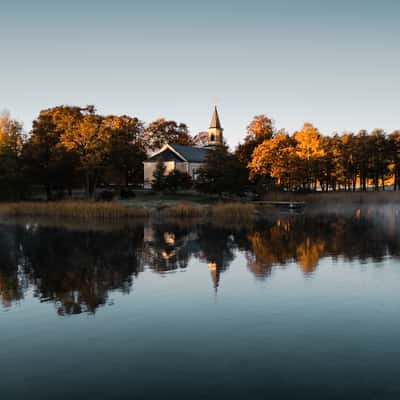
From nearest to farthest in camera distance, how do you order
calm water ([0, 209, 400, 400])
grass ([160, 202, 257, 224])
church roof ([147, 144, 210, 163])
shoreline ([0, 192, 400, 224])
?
calm water ([0, 209, 400, 400]), grass ([160, 202, 257, 224]), shoreline ([0, 192, 400, 224]), church roof ([147, 144, 210, 163])

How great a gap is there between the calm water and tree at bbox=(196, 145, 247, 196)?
32.9 metres

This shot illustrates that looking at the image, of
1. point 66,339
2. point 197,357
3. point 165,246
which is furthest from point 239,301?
point 165,246

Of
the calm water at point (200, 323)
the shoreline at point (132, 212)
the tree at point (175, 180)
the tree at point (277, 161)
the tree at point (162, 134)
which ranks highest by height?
the tree at point (162, 134)

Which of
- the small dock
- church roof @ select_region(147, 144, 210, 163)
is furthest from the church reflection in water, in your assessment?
church roof @ select_region(147, 144, 210, 163)

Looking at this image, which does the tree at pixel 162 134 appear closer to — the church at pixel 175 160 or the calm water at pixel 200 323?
the church at pixel 175 160

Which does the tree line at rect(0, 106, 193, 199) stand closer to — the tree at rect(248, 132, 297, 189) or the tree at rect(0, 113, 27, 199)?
the tree at rect(0, 113, 27, 199)

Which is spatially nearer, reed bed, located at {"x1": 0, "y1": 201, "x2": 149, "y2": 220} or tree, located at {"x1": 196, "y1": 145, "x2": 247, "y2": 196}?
reed bed, located at {"x1": 0, "y1": 201, "x2": 149, "y2": 220}

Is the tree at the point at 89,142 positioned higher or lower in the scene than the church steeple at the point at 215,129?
lower

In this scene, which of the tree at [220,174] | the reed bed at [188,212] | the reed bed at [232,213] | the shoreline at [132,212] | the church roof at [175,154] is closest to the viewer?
the reed bed at [232,213]

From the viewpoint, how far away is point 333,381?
28.2 ft

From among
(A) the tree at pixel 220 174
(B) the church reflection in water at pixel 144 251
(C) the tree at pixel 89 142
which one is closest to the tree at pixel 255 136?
(A) the tree at pixel 220 174

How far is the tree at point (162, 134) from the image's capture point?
105 m

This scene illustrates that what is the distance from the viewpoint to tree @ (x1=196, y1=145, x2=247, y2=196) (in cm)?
5797

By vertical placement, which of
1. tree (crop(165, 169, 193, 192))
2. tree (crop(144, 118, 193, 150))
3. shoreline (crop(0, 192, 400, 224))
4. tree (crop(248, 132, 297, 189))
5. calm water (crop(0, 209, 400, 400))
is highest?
tree (crop(144, 118, 193, 150))
